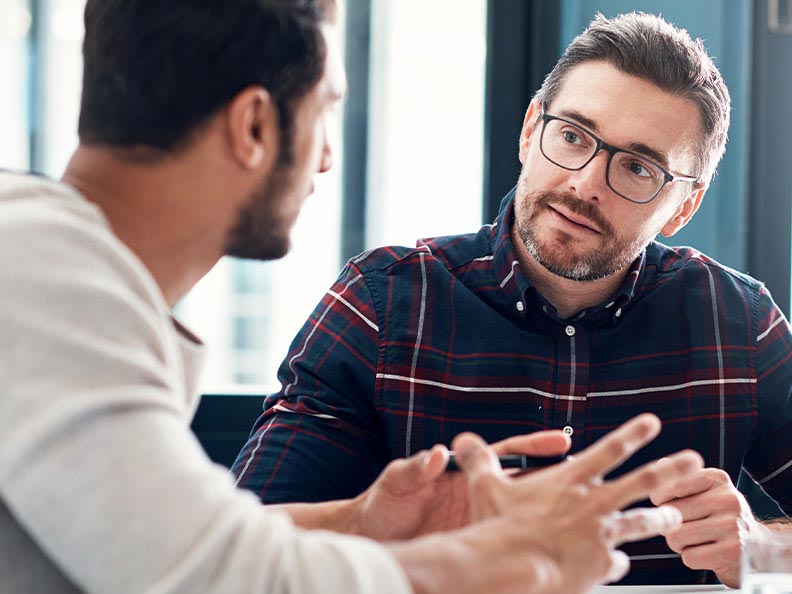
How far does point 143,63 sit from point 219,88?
7 cm

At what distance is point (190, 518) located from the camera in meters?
0.61

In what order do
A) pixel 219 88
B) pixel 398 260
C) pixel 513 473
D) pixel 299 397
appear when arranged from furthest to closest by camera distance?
pixel 398 260
pixel 299 397
pixel 513 473
pixel 219 88

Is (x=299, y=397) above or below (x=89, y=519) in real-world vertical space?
below

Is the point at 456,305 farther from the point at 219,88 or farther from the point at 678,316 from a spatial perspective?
the point at 219,88

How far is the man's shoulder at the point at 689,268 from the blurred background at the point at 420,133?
67 cm

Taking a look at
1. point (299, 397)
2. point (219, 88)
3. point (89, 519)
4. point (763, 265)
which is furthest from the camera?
point (763, 265)

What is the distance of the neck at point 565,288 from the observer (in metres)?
1.60

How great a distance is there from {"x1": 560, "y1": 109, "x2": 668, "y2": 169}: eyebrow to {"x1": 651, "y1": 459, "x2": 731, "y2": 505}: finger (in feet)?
1.93

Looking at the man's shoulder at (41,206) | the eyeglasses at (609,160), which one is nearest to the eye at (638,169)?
the eyeglasses at (609,160)

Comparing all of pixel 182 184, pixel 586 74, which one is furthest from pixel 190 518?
pixel 586 74

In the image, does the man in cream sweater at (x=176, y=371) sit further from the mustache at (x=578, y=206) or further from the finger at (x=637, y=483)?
the mustache at (x=578, y=206)

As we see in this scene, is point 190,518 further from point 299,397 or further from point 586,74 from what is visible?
point 586,74

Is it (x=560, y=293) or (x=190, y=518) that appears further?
(x=560, y=293)

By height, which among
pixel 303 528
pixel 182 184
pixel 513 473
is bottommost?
pixel 303 528
